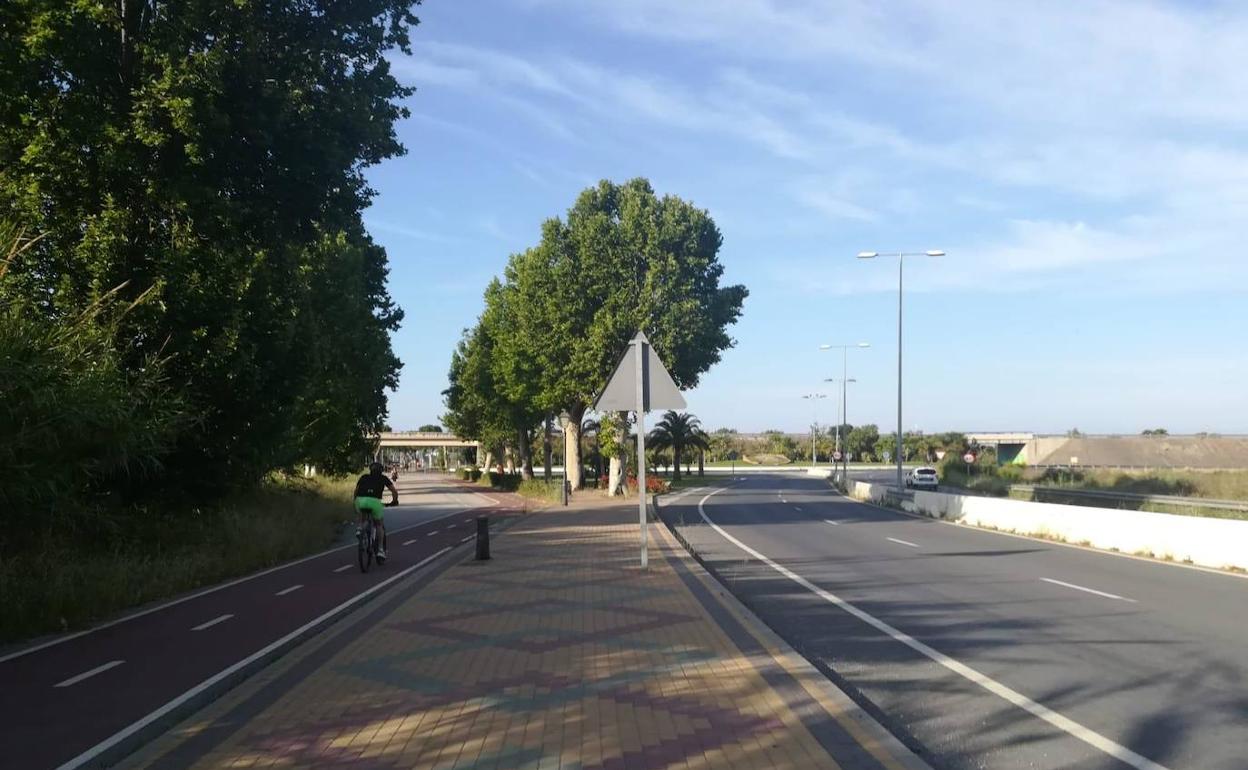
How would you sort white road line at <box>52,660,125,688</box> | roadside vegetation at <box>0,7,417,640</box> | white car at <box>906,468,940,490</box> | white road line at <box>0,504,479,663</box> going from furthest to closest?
white car at <box>906,468,940,490</box> → roadside vegetation at <box>0,7,417,640</box> → white road line at <box>0,504,479,663</box> → white road line at <box>52,660,125,688</box>

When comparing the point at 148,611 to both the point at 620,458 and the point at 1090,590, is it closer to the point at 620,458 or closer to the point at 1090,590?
the point at 1090,590

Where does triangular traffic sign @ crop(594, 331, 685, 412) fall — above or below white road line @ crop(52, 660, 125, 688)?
above

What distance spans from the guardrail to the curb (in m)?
27.7

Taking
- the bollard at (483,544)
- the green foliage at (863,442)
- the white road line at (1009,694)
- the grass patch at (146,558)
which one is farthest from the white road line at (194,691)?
the green foliage at (863,442)

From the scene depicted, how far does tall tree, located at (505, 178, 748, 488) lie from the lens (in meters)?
42.7

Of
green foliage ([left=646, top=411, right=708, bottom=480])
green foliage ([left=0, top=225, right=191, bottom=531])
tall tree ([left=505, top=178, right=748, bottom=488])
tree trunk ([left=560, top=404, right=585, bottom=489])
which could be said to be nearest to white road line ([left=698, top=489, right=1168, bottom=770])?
green foliage ([left=0, top=225, right=191, bottom=531])

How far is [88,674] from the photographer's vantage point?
26.5 feet

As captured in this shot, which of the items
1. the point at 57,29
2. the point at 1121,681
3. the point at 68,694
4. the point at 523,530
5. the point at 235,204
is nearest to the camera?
the point at 68,694

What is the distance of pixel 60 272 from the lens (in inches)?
587

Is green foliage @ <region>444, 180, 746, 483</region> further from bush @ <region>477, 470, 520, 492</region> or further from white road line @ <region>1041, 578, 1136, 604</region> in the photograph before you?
white road line @ <region>1041, 578, 1136, 604</region>

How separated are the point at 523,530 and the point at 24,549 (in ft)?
47.0

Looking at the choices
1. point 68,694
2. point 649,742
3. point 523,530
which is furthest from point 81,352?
point 523,530

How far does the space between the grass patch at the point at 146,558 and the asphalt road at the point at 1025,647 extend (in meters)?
7.42

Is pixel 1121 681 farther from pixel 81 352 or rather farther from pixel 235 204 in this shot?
pixel 235 204
